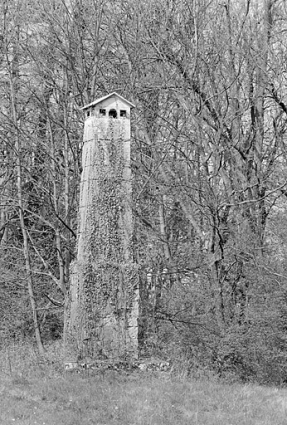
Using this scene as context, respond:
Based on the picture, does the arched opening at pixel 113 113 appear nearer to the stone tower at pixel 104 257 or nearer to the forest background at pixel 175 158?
the stone tower at pixel 104 257

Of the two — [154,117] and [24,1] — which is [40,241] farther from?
[24,1]

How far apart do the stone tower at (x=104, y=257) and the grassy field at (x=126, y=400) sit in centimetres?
55

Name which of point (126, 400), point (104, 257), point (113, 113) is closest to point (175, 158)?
point (113, 113)

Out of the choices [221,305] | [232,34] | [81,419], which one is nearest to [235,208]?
[221,305]

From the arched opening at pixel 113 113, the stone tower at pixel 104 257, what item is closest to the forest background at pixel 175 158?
the stone tower at pixel 104 257

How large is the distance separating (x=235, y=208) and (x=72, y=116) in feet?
13.3

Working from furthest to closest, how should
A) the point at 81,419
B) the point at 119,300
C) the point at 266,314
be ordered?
1. the point at 266,314
2. the point at 119,300
3. the point at 81,419

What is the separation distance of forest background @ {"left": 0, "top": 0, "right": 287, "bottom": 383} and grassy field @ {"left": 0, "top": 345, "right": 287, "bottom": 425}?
3.48 metres

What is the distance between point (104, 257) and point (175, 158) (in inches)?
221

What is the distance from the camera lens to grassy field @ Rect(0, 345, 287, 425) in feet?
19.2

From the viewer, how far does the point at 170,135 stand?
13289 mm

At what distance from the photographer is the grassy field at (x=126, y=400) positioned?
5.85 m

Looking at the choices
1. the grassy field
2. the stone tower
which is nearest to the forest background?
the stone tower

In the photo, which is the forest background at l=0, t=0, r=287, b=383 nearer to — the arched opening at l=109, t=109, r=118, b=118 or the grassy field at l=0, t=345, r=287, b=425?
the arched opening at l=109, t=109, r=118, b=118
